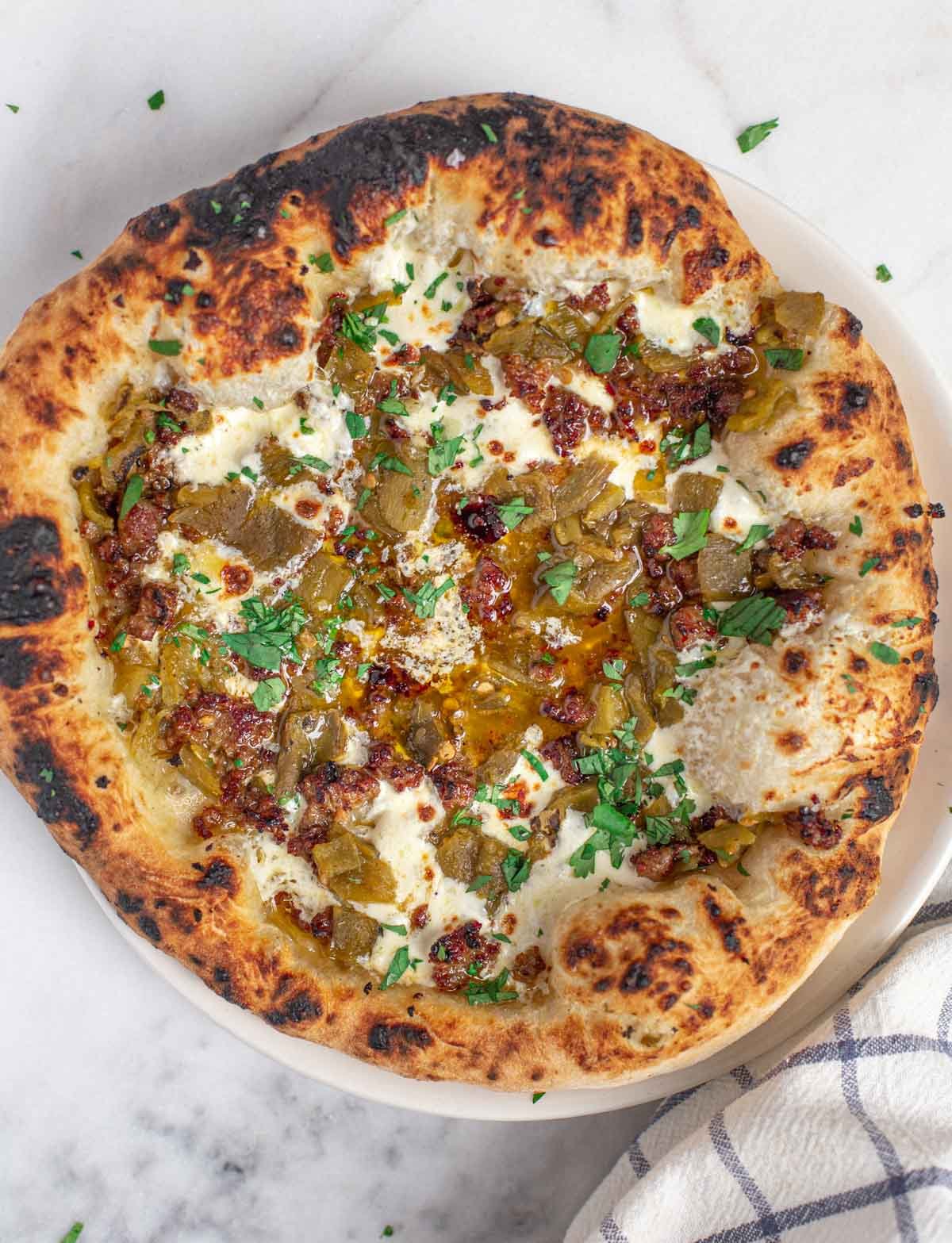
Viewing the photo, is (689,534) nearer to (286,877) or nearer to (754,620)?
(754,620)

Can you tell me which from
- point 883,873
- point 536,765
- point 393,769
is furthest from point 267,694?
point 883,873

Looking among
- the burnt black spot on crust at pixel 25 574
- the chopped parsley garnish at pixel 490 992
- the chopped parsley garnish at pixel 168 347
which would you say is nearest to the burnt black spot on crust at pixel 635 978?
the chopped parsley garnish at pixel 490 992

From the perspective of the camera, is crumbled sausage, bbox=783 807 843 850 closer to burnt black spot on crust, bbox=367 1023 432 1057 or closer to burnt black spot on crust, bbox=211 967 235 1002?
burnt black spot on crust, bbox=367 1023 432 1057

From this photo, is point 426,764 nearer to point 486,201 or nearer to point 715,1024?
point 715,1024

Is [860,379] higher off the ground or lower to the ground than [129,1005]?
higher

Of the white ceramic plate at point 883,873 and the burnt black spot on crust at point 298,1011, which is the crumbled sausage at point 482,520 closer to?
the white ceramic plate at point 883,873

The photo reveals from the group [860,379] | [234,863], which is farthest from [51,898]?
[860,379]

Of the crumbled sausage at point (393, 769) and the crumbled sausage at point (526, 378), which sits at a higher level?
the crumbled sausage at point (526, 378)
